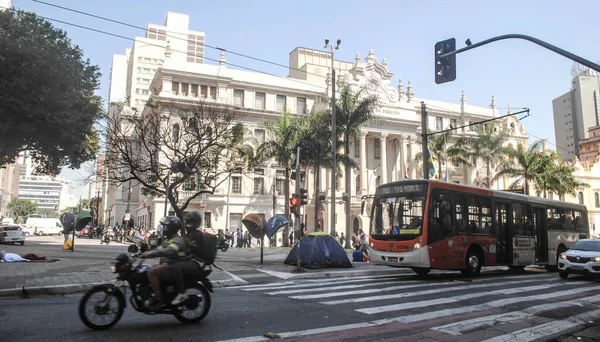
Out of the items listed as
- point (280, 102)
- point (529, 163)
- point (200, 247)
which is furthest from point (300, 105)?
point (200, 247)

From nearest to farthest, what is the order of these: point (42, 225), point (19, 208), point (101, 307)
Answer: point (101, 307) → point (42, 225) → point (19, 208)

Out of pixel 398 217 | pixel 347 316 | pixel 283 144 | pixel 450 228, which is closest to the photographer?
pixel 347 316

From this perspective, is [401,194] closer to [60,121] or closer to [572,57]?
[572,57]

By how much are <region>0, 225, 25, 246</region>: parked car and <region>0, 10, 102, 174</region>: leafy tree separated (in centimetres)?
520

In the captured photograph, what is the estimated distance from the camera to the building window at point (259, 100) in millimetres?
50188

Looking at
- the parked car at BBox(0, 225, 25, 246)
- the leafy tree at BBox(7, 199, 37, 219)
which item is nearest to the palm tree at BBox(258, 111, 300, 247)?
the parked car at BBox(0, 225, 25, 246)

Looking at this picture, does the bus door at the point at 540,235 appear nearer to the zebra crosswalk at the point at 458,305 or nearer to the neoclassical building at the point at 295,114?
the zebra crosswalk at the point at 458,305

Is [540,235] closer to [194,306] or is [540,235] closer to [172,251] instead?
[194,306]

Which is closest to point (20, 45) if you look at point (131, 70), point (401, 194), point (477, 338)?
point (401, 194)

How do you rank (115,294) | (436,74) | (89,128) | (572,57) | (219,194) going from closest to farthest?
1. (115,294)
2. (572,57)
3. (436,74)
4. (89,128)
5. (219,194)

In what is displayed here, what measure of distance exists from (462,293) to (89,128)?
26155mm

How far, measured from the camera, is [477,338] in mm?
6488

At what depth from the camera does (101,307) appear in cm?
641

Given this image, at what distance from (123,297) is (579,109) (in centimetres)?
14203
